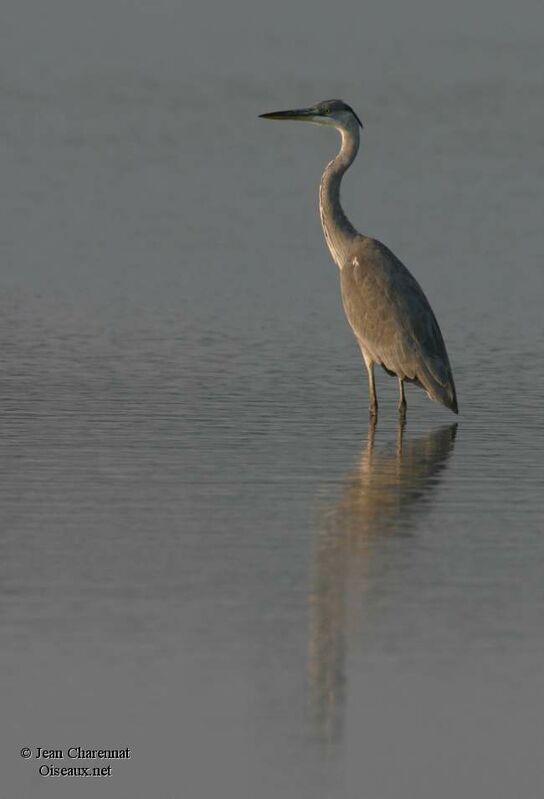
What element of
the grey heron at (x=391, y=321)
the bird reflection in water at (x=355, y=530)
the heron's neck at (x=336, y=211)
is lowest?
the bird reflection in water at (x=355, y=530)

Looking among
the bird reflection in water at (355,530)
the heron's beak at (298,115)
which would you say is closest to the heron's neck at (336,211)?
the heron's beak at (298,115)

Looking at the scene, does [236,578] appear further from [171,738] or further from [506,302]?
[506,302]

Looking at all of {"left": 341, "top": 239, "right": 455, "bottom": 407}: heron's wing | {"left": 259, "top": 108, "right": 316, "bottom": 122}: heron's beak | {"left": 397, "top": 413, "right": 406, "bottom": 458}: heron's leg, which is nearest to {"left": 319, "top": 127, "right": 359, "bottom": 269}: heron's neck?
{"left": 259, "top": 108, "right": 316, "bottom": 122}: heron's beak

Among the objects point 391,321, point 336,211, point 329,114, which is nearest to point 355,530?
point 391,321

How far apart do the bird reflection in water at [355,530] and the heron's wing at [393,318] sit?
24.1 inches

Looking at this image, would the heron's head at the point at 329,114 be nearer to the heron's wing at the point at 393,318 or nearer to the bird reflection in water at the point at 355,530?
the heron's wing at the point at 393,318

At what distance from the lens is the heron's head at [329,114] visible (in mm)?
19016

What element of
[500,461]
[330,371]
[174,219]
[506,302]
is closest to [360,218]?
[174,219]

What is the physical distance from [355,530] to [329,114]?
8.89 metres

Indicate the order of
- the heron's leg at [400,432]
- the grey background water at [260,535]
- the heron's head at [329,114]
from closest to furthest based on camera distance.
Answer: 1. the grey background water at [260,535]
2. the heron's leg at [400,432]
3. the heron's head at [329,114]

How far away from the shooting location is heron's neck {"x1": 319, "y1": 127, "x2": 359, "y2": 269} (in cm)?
1817

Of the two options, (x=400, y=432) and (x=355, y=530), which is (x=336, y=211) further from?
(x=355, y=530)

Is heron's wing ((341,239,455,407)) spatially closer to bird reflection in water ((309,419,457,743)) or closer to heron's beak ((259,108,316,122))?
bird reflection in water ((309,419,457,743))

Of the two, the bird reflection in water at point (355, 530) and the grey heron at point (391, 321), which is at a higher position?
the grey heron at point (391, 321)
